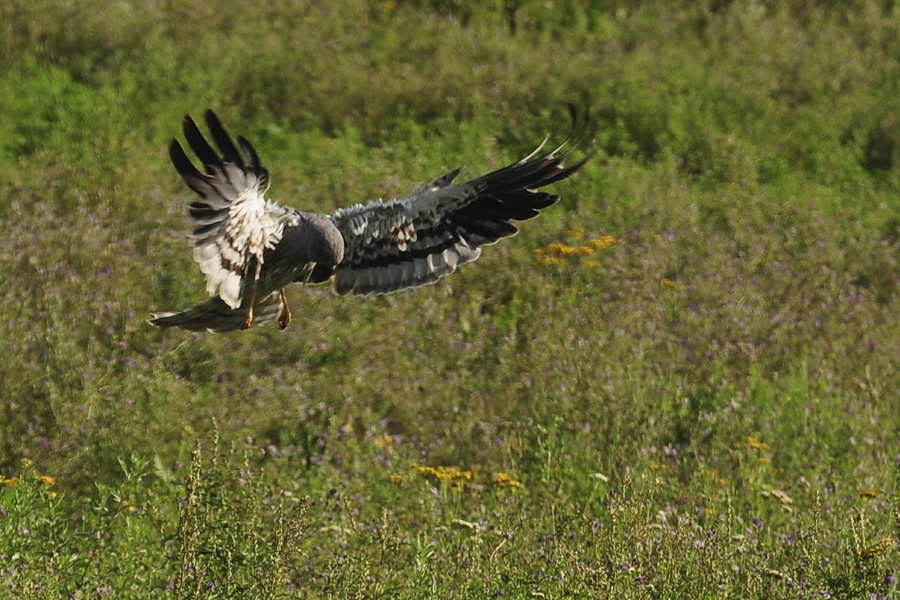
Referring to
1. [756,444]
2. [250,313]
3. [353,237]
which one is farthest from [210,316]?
[756,444]

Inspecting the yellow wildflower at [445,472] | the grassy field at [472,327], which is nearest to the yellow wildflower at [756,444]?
the grassy field at [472,327]

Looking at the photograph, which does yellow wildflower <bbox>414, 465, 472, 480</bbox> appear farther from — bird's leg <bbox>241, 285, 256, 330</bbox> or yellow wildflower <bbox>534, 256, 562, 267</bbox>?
yellow wildflower <bbox>534, 256, 562, 267</bbox>

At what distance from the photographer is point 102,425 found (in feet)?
21.8

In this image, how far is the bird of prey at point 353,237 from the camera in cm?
557

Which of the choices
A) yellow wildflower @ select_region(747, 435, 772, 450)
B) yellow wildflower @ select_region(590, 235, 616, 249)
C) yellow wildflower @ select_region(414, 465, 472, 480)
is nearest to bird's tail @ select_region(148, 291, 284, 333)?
yellow wildflower @ select_region(414, 465, 472, 480)

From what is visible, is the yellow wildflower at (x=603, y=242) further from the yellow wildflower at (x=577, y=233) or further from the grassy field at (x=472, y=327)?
the yellow wildflower at (x=577, y=233)

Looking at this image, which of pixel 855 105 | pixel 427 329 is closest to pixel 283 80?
pixel 427 329

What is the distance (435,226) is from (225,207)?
6.03ft

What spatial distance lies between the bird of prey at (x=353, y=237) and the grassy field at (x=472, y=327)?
31.2 inches

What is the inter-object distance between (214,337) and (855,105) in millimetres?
8655

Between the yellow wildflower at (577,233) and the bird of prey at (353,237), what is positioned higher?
the bird of prey at (353,237)

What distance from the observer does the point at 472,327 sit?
8875mm

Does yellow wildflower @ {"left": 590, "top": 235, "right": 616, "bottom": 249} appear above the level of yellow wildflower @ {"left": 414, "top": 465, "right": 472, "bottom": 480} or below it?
above

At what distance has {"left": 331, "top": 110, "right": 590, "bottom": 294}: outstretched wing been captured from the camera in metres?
6.80
